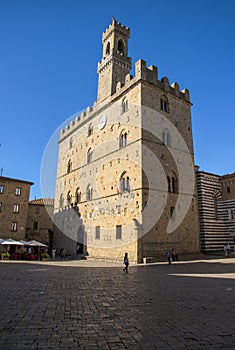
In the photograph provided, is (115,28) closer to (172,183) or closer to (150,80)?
(150,80)

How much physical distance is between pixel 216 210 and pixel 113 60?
2080cm

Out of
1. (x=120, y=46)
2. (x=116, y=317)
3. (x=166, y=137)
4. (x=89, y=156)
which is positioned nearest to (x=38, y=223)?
(x=89, y=156)

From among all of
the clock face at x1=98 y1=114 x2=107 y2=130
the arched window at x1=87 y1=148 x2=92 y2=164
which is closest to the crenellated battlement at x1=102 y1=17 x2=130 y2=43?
the clock face at x1=98 y1=114 x2=107 y2=130

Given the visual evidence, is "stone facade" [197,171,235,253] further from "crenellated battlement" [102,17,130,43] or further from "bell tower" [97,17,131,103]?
"crenellated battlement" [102,17,130,43]

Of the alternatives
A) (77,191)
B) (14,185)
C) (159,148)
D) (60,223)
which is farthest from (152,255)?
(14,185)

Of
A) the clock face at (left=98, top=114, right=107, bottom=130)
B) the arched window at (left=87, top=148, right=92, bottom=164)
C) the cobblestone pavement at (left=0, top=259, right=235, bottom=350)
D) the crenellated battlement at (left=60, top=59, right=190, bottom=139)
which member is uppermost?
the crenellated battlement at (left=60, top=59, right=190, bottom=139)

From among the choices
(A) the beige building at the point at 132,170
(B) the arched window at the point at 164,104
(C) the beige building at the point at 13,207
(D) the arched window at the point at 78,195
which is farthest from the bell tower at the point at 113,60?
(C) the beige building at the point at 13,207

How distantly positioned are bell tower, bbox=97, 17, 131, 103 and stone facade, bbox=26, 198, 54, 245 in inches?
751

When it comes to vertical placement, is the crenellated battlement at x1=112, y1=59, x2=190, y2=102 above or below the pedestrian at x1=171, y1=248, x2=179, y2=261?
above

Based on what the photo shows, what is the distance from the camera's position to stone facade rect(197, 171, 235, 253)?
25577 millimetres

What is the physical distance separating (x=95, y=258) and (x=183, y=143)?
1417 centimetres

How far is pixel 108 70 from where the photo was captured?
29297 millimetres

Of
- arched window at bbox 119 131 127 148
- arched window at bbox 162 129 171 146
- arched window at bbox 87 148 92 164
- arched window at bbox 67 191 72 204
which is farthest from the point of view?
arched window at bbox 67 191 72 204

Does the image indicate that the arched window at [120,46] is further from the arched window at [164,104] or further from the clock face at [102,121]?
the arched window at [164,104]
